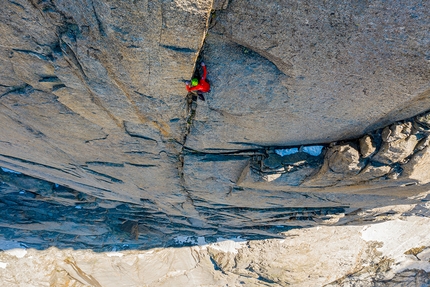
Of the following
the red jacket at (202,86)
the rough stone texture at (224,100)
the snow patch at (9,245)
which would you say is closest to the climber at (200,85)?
the red jacket at (202,86)

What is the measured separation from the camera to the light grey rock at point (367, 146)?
5695 millimetres

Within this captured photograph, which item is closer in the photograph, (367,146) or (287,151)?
(367,146)

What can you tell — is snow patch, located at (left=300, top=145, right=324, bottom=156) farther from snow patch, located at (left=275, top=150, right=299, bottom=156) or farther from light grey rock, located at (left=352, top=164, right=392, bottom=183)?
light grey rock, located at (left=352, top=164, right=392, bottom=183)

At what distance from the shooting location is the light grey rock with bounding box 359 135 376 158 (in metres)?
5.70

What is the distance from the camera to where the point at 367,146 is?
18.7 ft

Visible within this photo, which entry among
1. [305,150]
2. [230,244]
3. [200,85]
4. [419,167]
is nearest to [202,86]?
[200,85]

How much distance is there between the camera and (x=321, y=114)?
5.47 m

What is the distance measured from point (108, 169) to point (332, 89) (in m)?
6.47

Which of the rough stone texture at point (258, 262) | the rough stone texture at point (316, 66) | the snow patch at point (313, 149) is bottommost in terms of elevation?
the rough stone texture at point (258, 262)

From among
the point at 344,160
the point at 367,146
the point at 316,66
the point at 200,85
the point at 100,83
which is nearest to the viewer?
the point at 316,66

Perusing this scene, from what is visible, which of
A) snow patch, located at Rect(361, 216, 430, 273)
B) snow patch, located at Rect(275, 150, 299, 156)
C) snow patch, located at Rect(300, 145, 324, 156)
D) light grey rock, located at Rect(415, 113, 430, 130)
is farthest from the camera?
snow patch, located at Rect(361, 216, 430, 273)

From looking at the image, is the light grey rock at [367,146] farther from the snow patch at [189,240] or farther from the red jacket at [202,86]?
the snow patch at [189,240]

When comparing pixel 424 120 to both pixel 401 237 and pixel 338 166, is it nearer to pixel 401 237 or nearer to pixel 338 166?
pixel 338 166

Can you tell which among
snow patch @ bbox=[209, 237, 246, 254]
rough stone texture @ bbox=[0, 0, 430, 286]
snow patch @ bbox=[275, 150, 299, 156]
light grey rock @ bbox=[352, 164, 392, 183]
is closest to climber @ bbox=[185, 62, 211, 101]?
rough stone texture @ bbox=[0, 0, 430, 286]
